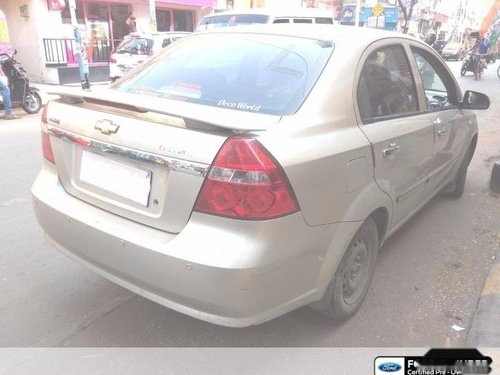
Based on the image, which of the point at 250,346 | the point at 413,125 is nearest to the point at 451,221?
the point at 413,125

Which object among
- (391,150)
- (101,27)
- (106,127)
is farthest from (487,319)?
(101,27)

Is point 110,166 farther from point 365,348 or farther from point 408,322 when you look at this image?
point 408,322

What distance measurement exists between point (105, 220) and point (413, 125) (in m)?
2.08

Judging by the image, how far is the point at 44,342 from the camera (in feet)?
8.79

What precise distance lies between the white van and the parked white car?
3.51 feet

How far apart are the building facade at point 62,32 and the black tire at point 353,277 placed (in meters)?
14.2

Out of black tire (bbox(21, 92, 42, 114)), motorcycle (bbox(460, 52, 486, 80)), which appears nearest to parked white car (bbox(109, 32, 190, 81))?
black tire (bbox(21, 92, 42, 114))

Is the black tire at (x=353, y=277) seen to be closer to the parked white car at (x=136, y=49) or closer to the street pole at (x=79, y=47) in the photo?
the parked white car at (x=136, y=49)

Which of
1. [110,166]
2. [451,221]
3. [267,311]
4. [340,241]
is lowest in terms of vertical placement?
[451,221]

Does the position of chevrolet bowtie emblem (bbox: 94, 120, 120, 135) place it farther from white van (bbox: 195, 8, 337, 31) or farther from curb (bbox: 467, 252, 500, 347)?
white van (bbox: 195, 8, 337, 31)

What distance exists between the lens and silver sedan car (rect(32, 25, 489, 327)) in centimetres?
211

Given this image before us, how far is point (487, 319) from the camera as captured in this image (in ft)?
9.70

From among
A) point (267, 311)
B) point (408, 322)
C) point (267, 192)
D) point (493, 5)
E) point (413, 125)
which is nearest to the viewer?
point (267, 192)

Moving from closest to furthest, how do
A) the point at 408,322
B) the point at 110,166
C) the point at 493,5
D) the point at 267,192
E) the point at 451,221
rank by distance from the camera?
the point at 267,192 < the point at 110,166 < the point at 408,322 < the point at 451,221 < the point at 493,5
